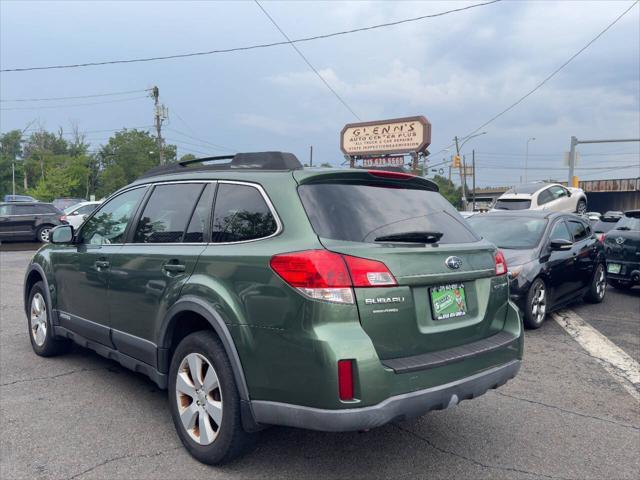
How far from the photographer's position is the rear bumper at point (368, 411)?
2609 millimetres

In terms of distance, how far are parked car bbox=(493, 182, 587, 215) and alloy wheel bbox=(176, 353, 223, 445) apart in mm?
15527

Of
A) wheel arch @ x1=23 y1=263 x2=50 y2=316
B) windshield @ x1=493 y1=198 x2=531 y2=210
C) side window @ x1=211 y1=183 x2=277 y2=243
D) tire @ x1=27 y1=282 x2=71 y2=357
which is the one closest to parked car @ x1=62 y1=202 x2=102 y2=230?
windshield @ x1=493 y1=198 x2=531 y2=210

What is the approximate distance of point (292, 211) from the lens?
9.78 ft

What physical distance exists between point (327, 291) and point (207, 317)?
805mm

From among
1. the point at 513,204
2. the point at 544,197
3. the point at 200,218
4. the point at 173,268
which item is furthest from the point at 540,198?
the point at 173,268

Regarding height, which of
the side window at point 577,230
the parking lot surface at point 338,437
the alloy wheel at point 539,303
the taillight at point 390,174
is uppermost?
the taillight at point 390,174

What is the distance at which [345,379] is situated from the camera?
260 cm

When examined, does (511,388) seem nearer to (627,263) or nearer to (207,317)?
(207,317)

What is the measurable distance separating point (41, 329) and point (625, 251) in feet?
29.8

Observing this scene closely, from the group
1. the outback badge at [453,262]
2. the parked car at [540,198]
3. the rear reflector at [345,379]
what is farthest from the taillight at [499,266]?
the parked car at [540,198]

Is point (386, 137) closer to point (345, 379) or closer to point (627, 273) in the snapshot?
point (627, 273)

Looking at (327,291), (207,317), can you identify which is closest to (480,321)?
(327,291)

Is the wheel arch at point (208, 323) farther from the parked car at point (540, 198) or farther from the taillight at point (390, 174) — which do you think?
the parked car at point (540, 198)

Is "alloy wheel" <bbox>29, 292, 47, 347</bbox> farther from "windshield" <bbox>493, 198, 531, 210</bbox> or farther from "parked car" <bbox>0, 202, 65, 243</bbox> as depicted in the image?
"parked car" <bbox>0, 202, 65, 243</bbox>
